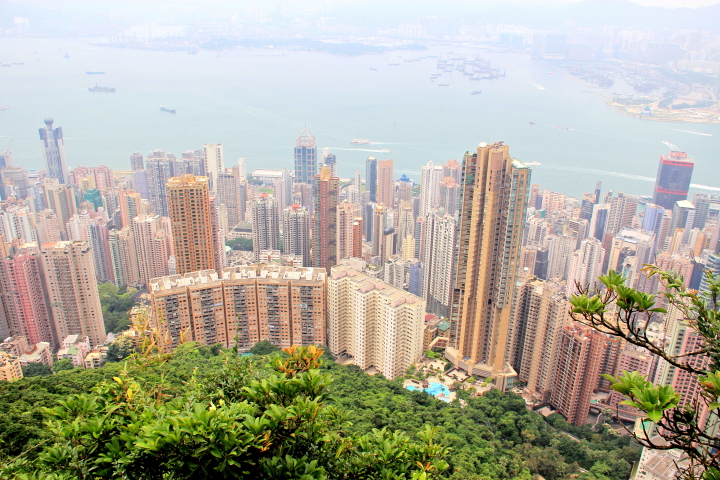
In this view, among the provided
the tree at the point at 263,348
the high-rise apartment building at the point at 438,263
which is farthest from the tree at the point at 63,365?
the high-rise apartment building at the point at 438,263

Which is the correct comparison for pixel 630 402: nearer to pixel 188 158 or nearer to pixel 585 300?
pixel 585 300

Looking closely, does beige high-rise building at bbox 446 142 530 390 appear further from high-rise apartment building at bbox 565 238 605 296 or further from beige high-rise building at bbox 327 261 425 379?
high-rise apartment building at bbox 565 238 605 296

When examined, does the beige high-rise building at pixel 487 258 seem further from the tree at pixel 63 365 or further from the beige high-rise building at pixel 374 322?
the tree at pixel 63 365

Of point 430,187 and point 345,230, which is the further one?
point 430,187

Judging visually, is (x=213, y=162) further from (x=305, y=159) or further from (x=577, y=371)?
(x=577, y=371)

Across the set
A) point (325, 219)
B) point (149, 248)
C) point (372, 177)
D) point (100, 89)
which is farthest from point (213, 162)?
point (100, 89)

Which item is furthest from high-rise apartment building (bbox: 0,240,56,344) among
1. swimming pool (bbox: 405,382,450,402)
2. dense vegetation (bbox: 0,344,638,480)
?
dense vegetation (bbox: 0,344,638,480)
